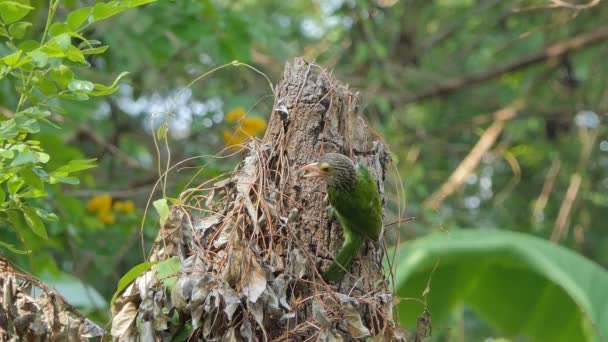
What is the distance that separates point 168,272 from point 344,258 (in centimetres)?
60

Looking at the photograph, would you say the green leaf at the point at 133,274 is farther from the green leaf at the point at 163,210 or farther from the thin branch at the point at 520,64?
the thin branch at the point at 520,64

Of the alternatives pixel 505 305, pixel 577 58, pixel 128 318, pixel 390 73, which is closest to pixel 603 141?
pixel 577 58

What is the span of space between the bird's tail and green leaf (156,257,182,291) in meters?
0.51

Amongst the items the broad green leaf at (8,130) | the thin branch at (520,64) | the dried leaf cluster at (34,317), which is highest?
the broad green leaf at (8,130)

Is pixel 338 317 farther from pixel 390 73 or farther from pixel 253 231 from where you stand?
pixel 390 73

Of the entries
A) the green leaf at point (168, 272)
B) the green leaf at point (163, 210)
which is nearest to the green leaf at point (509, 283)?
the green leaf at point (163, 210)

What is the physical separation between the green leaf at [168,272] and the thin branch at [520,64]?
5.95 meters

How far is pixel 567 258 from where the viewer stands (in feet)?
20.1

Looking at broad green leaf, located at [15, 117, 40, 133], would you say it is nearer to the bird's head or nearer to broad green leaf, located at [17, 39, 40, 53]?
broad green leaf, located at [17, 39, 40, 53]

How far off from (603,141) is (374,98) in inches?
122

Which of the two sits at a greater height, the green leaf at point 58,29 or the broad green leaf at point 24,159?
the green leaf at point 58,29

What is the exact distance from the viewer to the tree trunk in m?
2.76

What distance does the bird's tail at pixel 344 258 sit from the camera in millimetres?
3062

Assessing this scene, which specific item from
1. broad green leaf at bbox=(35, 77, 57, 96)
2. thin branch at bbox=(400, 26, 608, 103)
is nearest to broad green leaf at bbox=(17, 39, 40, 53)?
broad green leaf at bbox=(35, 77, 57, 96)
